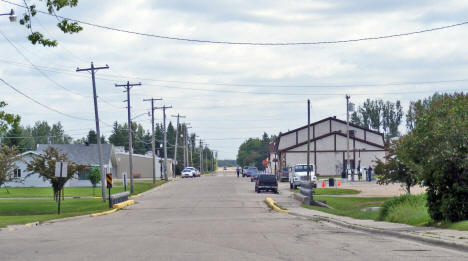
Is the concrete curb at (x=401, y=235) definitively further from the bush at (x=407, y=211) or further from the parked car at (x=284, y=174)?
the parked car at (x=284, y=174)

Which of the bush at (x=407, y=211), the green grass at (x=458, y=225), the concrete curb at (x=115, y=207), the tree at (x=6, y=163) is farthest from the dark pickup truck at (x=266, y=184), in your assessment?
the green grass at (x=458, y=225)

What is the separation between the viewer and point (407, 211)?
22.2 m

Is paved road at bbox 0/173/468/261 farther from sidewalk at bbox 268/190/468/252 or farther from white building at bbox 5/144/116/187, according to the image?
white building at bbox 5/144/116/187

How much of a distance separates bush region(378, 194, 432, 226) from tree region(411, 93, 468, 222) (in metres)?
1.46

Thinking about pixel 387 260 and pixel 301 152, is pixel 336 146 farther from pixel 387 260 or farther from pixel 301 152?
pixel 387 260

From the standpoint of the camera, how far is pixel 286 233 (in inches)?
731

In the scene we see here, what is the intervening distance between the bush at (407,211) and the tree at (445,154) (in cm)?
146

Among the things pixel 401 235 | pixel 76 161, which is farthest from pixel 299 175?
pixel 401 235

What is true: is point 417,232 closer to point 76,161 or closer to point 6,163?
point 6,163

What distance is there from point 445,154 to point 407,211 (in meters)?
5.04

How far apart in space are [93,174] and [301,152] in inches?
1717

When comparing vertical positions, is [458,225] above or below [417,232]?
above

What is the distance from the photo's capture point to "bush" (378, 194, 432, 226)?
2070 cm

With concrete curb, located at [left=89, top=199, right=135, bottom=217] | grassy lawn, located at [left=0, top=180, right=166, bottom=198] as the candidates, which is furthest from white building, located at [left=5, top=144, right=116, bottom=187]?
concrete curb, located at [left=89, top=199, right=135, bottom=217]
